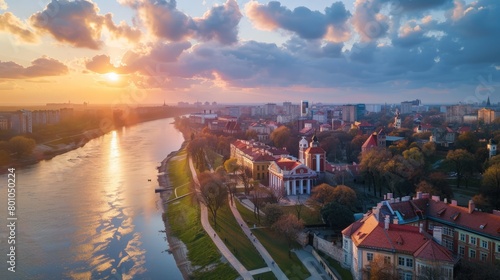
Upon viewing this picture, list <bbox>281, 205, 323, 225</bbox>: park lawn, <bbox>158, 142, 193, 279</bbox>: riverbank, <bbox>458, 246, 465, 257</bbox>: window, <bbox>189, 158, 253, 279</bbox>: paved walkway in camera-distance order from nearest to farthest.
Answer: <bbox>458, 246, 465, 257</bbox>: window < <bbox>189, 158, 253, 279</bbox>: paved walkway < <bbox>158, 142, 193, 279</bbox>: riverbank < <bbox>281, 205, 323, 225</bbox>: park lawn

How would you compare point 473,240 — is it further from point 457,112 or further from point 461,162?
point 457,112

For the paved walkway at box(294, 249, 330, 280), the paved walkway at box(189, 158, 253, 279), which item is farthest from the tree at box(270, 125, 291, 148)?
the paved walkway at box(294, 249, 330, 280)

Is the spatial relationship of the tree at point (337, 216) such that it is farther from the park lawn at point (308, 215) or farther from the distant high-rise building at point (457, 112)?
the distant high-rise building at point (457, 112)

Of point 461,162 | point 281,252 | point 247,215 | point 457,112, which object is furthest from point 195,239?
point 457,112

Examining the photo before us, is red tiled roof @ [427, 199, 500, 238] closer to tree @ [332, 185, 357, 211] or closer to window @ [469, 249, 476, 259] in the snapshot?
window @ [469, 249, 476, 259]

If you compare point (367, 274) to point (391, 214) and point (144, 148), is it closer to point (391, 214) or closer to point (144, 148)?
point (391, 214)

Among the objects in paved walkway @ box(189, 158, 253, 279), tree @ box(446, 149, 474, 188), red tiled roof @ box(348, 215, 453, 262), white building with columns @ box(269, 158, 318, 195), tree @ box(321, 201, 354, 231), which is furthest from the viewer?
white building with columns @ box(269, 158, 318, 195)
